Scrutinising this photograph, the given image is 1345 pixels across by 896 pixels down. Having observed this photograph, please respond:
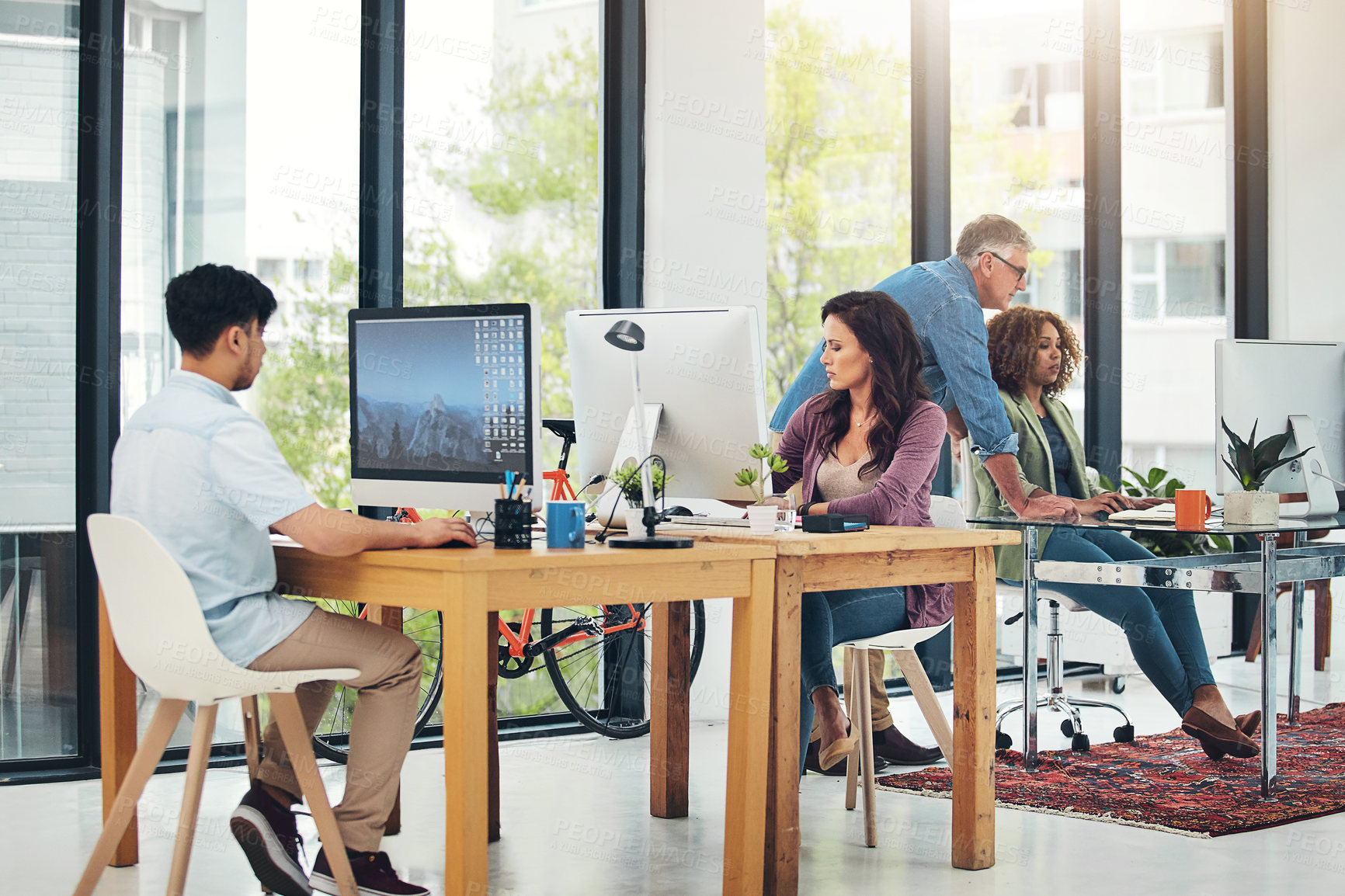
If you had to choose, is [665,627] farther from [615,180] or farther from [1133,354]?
[1133,354]

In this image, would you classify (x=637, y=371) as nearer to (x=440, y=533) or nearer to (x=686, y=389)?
(x=686, y=389)

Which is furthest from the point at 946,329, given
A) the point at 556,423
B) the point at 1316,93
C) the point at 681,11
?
the point at 1316,93

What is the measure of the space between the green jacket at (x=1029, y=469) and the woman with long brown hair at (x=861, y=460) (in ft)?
2.25

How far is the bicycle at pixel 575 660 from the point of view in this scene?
12.9 feet

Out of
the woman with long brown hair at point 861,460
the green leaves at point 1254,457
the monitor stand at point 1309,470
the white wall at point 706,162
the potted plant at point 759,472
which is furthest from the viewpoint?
the white wall at point 706,162

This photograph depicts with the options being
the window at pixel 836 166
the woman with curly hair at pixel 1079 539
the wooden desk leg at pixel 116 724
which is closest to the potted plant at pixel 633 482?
the wooden desk leg at pixel 116 724

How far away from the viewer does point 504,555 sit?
220 cm

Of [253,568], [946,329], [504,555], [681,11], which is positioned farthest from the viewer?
[681,11]

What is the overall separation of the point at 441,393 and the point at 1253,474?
2.21 meters

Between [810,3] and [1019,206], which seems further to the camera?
[1019,206]

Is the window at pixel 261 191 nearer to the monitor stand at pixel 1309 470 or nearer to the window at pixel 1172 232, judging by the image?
the monitor stand at pixel 1309 470

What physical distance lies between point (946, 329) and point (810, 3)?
6.40 ft

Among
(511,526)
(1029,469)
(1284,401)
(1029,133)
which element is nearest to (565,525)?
(511,526)

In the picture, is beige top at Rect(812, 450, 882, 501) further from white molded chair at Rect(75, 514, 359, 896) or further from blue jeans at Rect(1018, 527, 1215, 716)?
white molded chair at Rect(75, 514, 359, 896)
